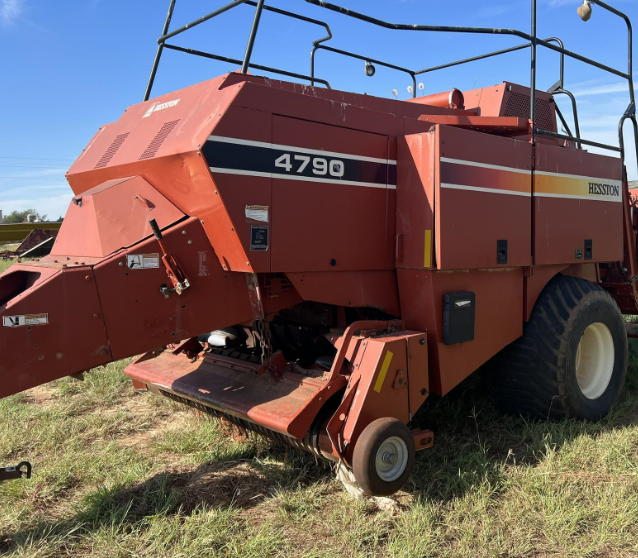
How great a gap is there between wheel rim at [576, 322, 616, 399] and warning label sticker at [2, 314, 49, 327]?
12.5 feet

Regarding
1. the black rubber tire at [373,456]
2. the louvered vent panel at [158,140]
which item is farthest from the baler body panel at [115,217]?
the black rubber tire at [373,456]

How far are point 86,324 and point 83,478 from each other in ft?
3.89

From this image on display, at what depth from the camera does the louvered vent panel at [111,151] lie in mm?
3663

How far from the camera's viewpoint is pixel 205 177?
2.91 metres

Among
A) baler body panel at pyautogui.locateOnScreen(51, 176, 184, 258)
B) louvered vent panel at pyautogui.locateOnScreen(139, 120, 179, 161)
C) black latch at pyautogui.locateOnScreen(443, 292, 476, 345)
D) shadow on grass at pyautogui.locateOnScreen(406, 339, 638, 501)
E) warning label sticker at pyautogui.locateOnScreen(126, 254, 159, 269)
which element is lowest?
shadow on grass at pyautogui.locateOnScreen(406, 339, 638, 501)

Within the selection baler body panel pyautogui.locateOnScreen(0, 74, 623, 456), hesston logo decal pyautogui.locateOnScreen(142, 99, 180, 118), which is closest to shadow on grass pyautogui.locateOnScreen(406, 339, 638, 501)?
baler body panel pyautogui.locateOnScreen(0, 74, 623, 456)

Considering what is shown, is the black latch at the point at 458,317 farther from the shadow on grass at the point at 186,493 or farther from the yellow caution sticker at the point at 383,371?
A: the shadow on grass at the point at 186,493

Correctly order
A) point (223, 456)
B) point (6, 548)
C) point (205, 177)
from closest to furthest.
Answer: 1. point (6, 548)
2. point (205, 177)
3. point (223, 456)

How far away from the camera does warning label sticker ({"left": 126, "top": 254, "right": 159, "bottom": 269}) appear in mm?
2908

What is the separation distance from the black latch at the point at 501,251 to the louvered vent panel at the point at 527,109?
4.91 feet

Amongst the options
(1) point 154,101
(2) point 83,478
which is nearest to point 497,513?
(2) point 83,478

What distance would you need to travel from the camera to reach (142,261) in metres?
2.94

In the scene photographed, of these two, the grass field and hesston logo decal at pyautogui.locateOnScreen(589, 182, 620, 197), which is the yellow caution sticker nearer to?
the grass field

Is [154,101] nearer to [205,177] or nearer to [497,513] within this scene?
[205,177]
